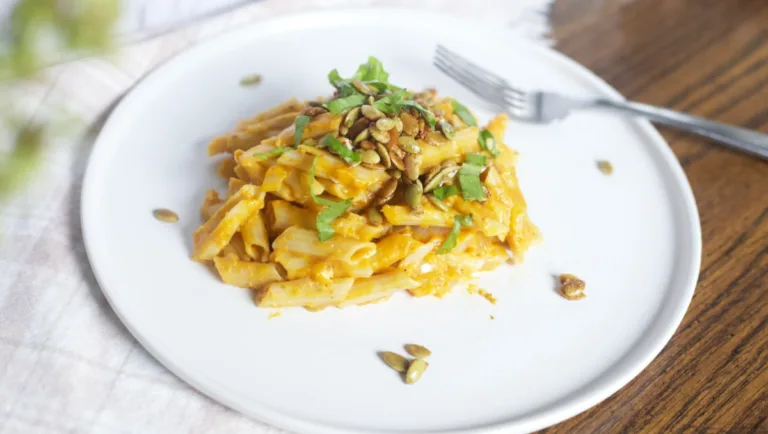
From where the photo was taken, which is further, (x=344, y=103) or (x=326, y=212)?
(x=344, y=103)

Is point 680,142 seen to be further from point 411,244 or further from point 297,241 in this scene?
point 297,241

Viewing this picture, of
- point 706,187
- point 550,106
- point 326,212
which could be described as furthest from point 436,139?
point 706,187

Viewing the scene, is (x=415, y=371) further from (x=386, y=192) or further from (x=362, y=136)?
(x=362, y=136)

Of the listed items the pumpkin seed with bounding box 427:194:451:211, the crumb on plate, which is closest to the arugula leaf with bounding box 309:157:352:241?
the pumpkin seed with bounding box 427:194:451:211

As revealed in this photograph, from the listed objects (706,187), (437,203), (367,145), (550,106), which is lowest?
(706,187)

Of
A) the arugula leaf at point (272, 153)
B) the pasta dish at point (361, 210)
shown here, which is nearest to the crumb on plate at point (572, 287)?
the pasta dish at point (361, 210)

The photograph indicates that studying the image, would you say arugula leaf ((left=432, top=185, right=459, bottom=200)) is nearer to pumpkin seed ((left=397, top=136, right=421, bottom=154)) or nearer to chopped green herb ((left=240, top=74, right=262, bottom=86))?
pumpkin seed ((left=397, top=136, right=421, bottom=154))

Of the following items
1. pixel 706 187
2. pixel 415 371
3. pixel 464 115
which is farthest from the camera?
pixel 706 187
